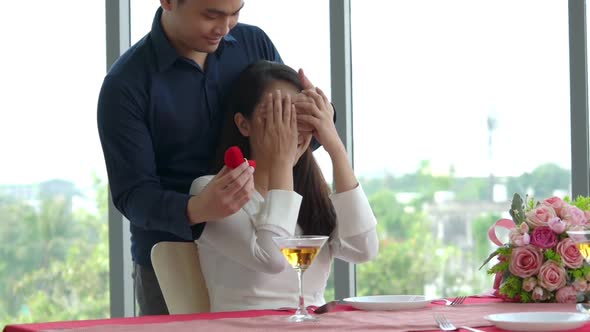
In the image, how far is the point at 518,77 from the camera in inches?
141

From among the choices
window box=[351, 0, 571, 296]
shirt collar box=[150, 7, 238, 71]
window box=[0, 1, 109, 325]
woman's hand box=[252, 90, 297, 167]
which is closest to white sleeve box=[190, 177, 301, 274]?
woman's hand box=[252, 90, 297, 167]

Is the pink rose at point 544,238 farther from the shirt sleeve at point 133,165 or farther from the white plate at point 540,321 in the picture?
the shirt sleeve at point 133,165

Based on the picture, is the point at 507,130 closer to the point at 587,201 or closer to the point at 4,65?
the point at 587,201

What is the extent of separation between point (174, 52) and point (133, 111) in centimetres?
20

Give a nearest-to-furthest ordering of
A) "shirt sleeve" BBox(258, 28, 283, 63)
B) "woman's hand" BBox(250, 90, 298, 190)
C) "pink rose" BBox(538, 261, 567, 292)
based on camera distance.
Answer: "pink rose" BBox(538, 261, 567, 292)
"woman's hand" BBox(250, 90, 298, 190)
"shirt sleeve" BBox(258, 28, 283, 63)

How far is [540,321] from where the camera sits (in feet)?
5.56

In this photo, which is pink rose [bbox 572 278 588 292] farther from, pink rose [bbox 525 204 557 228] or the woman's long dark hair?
the woman's long dark hair

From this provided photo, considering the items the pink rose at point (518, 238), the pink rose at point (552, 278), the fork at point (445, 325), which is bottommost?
the fork at point (445, 325)

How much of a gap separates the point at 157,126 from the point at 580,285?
1115 millimetres

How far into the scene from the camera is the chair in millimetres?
2426

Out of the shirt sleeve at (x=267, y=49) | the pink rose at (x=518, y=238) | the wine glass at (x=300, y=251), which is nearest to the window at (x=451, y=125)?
the shirt sleeve at (x=267, y=49)

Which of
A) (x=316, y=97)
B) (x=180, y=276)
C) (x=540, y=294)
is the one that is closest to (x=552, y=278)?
(x=540, y=294)

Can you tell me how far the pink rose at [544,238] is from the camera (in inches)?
86.7

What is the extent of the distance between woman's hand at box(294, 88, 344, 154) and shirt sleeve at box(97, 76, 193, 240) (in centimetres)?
35
